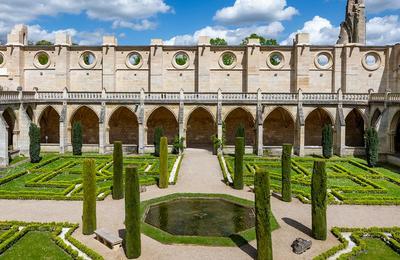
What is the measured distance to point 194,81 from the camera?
43.6 metres

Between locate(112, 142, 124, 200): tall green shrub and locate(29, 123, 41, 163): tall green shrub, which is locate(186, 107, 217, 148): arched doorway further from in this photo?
locate(112, 142, 124, 200): tall green shrub

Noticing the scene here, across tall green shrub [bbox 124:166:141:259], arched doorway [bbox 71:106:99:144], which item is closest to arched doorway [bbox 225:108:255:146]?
arched doorway [bbox 71:106:99:144]

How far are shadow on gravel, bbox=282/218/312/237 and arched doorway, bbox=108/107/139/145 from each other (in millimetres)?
28362

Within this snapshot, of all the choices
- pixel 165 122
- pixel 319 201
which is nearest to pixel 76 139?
pixel 165 122

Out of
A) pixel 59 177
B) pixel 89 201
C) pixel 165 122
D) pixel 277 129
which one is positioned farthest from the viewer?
pixel 165 122

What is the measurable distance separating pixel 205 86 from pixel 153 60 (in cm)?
705

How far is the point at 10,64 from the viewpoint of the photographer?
42.8 m

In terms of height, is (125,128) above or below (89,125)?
below

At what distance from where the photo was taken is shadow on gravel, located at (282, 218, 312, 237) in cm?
1730

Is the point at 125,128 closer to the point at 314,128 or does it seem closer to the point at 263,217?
the point at 314,128

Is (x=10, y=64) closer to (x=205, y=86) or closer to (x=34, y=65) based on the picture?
(x=34, y=65)

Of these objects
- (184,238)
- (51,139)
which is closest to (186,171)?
(184,238)

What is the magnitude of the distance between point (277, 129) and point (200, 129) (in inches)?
378

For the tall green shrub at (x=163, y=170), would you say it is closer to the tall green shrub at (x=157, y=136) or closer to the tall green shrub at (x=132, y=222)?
the tall green shrub at (x=132, y=222)
